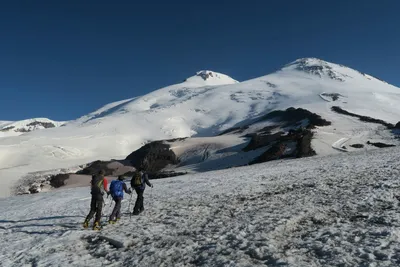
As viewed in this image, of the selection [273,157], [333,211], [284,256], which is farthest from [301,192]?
[273,157]

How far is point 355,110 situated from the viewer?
4090 inches

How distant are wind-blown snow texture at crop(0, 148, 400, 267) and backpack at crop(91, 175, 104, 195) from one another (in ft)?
5.00

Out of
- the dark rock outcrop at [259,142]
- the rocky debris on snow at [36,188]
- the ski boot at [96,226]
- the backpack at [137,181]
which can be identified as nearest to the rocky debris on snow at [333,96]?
the dark rock outcrop at [259,142]

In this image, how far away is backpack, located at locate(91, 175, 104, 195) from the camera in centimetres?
1531

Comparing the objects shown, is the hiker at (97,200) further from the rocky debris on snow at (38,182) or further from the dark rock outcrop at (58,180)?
the dark rock outcrop at (58,180)

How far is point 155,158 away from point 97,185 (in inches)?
2267

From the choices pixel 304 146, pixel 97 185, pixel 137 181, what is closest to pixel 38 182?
pixel 304 146

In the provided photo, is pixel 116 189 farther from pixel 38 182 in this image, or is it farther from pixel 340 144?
pixel 38 182

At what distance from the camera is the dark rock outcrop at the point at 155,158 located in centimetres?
7006

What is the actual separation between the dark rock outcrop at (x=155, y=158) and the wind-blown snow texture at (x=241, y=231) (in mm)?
49234

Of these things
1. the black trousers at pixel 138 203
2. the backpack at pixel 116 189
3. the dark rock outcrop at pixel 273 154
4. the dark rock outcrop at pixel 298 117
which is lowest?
the black trousers at pixel 138 203

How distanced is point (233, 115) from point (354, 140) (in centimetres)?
10669

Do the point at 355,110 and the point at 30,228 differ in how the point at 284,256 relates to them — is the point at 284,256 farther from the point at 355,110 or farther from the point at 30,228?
the point at 355,110

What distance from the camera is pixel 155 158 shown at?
72750 millimetres
